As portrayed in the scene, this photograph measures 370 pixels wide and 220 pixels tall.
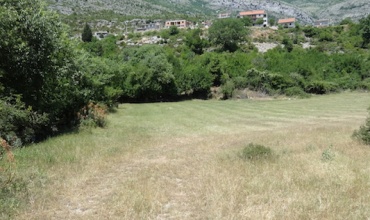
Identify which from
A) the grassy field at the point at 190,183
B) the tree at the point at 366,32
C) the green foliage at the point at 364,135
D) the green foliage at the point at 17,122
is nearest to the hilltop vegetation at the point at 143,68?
the green foliage at the point at 17,122

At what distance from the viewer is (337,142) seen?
14.1m

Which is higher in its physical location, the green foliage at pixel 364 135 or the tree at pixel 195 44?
the tree at pixel 195 44

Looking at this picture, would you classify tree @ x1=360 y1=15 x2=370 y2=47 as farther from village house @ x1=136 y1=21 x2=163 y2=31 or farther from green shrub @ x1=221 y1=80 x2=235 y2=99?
village house @ x1=136 y1=21 x2=163 y2=31

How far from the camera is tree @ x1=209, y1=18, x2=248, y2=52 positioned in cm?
9344

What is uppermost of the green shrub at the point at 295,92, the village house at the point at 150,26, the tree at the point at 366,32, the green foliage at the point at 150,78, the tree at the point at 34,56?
the village house at the point at 150,26

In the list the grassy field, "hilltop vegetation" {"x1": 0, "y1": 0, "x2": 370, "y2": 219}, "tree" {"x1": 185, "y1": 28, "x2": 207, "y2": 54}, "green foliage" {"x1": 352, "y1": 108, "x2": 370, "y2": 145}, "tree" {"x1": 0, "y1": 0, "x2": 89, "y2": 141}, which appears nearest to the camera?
the grassy field

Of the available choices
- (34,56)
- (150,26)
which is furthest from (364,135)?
(150,26)

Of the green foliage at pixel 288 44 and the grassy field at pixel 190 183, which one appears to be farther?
the green foliage at pixel 288 44

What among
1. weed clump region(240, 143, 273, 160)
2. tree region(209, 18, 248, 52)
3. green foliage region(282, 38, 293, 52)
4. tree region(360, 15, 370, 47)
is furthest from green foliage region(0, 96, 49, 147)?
tree region(360, 15, 370, 47)

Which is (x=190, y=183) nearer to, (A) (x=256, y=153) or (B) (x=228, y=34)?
(A) (x=256, y=153)

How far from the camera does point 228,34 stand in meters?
92.3

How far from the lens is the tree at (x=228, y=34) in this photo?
93.4 m

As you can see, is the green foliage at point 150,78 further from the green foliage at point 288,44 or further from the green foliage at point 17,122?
the green foliage at point 288,44

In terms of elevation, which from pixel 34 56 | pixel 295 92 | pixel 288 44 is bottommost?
pixel 295 92
